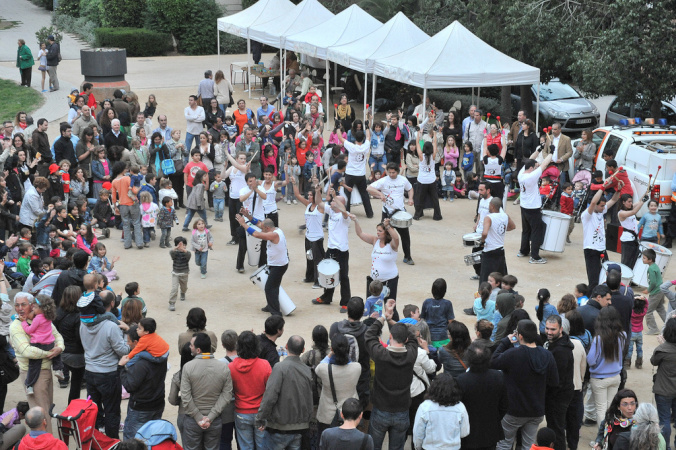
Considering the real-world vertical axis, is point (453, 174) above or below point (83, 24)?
below

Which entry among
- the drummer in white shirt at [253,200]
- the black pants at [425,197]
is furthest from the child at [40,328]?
the black pants at [425,197]

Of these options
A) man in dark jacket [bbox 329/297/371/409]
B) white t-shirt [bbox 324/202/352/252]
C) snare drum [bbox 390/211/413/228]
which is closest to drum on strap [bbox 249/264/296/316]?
white t-shirt [bbox 324/202/352/252]

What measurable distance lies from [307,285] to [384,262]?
2532 millimetres

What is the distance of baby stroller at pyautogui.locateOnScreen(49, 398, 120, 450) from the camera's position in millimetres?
7738

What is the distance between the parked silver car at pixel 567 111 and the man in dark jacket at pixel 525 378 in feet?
51.4

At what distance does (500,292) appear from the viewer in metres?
9.43

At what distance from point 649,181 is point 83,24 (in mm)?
28723

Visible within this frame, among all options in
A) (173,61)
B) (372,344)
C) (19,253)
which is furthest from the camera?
(173,61)

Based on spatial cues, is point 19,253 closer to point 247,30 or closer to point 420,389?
point 420,389

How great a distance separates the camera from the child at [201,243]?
1313 cm

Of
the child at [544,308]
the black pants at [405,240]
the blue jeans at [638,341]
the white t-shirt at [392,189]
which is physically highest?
the white t-shirt at [392,189]

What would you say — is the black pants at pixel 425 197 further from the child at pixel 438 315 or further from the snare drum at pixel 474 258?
the child at pixel 438 315

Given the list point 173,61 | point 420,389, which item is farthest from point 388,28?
point 420,389

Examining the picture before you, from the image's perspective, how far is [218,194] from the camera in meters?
16.2
